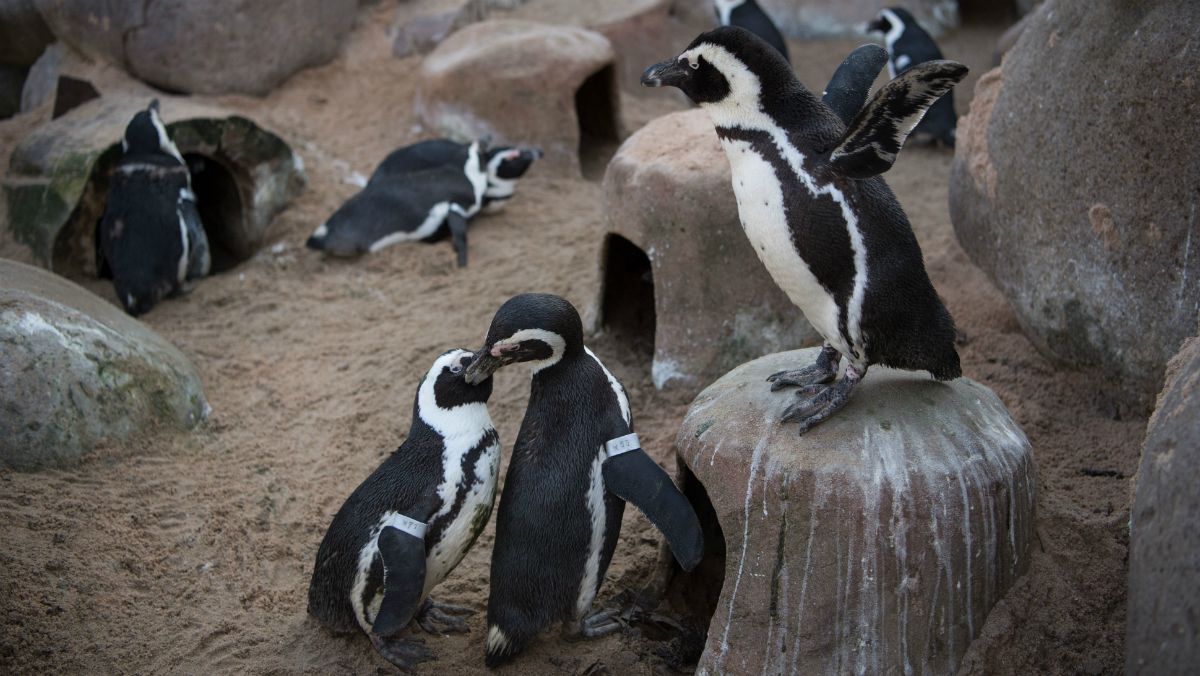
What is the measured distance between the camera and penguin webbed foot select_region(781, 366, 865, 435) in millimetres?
2758

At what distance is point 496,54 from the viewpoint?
6.84 meters

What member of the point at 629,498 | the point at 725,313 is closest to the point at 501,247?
the point at 725,313

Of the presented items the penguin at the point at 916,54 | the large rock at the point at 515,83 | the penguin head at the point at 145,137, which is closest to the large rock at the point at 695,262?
the large rock at the point at 515,83

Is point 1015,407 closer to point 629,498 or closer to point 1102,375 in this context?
point 1102,375

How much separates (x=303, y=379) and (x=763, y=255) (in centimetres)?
269

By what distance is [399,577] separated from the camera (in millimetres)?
2891

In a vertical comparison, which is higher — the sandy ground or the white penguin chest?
the white penguin chest

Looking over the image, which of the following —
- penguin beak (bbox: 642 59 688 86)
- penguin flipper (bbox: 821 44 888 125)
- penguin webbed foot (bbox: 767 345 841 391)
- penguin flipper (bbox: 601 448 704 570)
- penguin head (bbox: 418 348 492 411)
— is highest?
penguin beak (bbox: 642 59 688 86)

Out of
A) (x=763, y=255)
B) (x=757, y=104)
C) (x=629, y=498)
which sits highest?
(x=757, y=104)

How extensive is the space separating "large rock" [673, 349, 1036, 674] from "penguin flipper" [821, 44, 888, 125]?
33.1 inches

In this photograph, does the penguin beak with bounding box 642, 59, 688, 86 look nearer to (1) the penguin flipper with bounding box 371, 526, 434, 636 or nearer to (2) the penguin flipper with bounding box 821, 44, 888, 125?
(2) the penguin flipper with bounding box 821, 44, 888, 125

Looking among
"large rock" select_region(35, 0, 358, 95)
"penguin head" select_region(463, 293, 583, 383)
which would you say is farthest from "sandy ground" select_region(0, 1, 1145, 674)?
"large rock" select_region(35, 0, 358, 95)

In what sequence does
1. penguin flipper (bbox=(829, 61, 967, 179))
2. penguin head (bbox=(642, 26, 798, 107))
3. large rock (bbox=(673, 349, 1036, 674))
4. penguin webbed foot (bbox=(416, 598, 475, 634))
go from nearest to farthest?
penguin flipper (bbox=(829, 61, 967, 179)) → large rock (bbox=(673, 349, 1036, 674)) → penguin head (bbox=(642, 26, 798, 107)) → penguin webbed foot (bbox=(416, 598, 475, 634))

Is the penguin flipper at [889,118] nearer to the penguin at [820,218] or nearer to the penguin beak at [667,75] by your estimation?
the penguin at [820,218]
